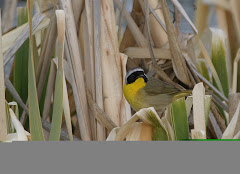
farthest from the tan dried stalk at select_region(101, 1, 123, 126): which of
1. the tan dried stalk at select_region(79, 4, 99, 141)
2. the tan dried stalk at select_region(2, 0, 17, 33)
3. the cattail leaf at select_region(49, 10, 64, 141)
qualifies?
the tan dried stalk at select_region(2, 0, 17, 33)

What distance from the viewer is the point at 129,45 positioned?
142 centimetres

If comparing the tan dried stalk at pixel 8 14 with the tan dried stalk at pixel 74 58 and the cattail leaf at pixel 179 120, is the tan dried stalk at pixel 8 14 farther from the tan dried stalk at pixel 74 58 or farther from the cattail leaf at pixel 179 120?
the cattail leaf at pixel 179 120

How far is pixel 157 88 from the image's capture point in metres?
1.51

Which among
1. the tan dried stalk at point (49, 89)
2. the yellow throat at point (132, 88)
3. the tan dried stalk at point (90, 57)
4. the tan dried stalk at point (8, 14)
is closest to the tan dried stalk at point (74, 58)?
the tan dried stalk at point (90, 57)

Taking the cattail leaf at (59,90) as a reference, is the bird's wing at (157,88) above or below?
below

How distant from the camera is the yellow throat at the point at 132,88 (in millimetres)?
1382

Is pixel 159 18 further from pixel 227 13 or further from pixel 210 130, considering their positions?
pixel 227 13

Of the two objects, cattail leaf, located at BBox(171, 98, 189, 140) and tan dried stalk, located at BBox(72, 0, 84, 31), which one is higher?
tan dried stalk, located at BBox(72, 0, 84, 31)

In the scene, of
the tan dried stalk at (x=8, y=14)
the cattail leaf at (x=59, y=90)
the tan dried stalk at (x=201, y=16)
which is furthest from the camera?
the tan dried stalk at (x=8, y=14)

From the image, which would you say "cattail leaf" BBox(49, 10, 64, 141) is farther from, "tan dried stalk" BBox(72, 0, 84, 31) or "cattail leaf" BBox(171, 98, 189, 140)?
"tan dried stalk" BBox(72, 0, 84, 31)

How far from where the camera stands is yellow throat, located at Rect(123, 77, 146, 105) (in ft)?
4.53

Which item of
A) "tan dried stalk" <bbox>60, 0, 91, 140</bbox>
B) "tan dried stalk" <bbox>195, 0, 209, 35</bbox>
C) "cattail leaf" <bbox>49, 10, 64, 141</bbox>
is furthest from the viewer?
"tan dried stalk" <bbox>195, 0, 209, 35</bbox>

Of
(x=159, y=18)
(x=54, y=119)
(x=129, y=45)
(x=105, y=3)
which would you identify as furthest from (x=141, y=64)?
(x=54, y=119)

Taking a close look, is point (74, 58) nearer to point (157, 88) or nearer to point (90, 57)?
point (90, 57)
